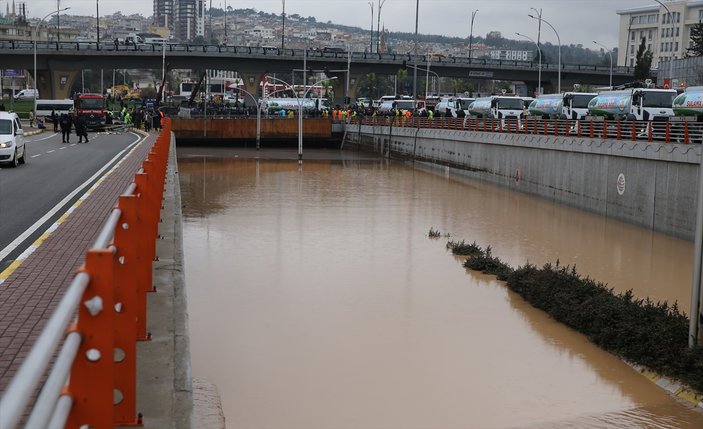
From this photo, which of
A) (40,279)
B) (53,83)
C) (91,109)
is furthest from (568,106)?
(53,83)

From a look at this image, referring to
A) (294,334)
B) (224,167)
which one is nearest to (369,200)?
(224,167)

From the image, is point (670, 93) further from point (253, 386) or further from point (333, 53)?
point (333, 53)

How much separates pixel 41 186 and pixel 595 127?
21.8 meters

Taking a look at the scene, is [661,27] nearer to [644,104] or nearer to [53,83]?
[53,83]

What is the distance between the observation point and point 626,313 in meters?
15.6

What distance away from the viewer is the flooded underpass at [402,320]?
40.3 feet

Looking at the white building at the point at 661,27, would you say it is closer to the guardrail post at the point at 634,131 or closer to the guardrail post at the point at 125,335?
the guardrail post at the point at 634,131

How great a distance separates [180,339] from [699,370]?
7.43 m

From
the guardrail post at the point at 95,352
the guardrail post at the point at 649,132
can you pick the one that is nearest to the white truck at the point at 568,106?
the guardrail post at the point at 649,132

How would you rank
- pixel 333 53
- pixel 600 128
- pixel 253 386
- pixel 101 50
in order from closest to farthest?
pixel 253 386 < pixel 600 128 < pixel 101 50 < pixel 333 53

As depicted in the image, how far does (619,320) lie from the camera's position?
15.6 meters

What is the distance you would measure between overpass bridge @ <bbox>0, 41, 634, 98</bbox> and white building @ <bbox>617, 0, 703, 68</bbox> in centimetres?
3570

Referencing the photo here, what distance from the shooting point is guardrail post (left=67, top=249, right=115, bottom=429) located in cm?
367

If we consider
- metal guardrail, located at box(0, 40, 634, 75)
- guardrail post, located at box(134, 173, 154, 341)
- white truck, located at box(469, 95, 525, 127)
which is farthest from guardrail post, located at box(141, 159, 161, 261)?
metal guardrail, located at box(0, 40, 634, 75)
